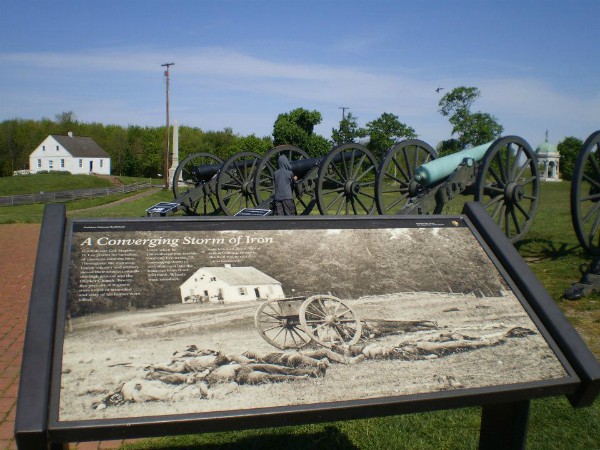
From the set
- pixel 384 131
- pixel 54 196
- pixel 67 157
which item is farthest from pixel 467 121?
pixel 67 157

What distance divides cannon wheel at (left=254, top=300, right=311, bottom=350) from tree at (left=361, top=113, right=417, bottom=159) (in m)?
44.8

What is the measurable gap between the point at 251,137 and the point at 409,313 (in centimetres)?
4138

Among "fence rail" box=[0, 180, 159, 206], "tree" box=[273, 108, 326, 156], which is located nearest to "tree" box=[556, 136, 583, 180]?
"tree" box=[273, 108, 326, 156]

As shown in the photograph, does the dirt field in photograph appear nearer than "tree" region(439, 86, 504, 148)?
Yes

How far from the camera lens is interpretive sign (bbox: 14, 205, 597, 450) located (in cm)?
197

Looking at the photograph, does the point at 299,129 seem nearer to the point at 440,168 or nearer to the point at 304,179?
the point at 304,179

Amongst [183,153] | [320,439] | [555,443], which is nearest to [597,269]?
[555,443]

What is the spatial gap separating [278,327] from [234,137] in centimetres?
6178

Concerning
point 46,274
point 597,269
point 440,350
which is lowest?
point 597,269

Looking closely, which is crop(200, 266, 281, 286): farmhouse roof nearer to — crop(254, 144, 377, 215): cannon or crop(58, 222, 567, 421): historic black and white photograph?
crop(58, 222, 567, 421): historic black and white photograph

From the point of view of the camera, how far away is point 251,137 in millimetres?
43062

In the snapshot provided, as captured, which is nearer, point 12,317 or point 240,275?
point 240,275

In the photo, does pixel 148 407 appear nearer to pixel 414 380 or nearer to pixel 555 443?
pixel 414 380

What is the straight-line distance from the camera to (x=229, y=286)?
2.41m
